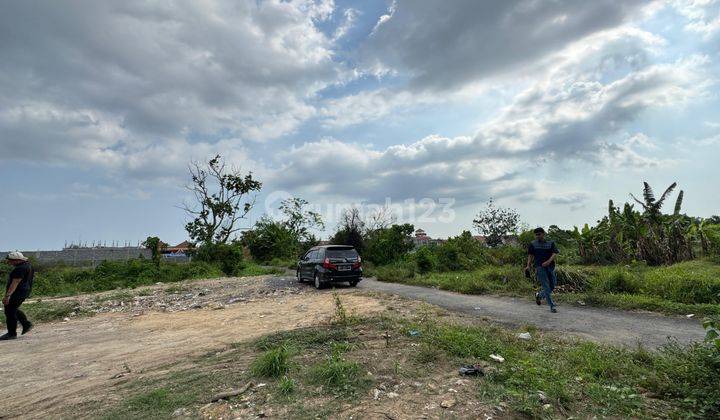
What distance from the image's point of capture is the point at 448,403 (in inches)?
143

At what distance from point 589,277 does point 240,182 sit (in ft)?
114

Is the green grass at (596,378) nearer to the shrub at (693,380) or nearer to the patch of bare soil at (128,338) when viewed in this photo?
the shrub at (693,380)

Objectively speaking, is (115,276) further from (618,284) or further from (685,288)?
(685,288)

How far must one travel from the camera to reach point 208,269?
26.7 metres

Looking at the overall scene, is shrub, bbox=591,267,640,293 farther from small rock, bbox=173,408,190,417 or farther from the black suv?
small rock, bbox=173,408,190,417

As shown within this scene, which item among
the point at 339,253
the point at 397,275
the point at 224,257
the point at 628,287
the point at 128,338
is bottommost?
the point at 128,338

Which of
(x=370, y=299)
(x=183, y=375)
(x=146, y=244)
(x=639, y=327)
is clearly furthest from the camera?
(x=146, y=244)

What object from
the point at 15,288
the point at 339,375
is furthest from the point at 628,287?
the point at 15,288

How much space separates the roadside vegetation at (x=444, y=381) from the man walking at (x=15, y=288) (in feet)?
18.5

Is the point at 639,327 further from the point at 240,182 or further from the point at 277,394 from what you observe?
the point at 240,182

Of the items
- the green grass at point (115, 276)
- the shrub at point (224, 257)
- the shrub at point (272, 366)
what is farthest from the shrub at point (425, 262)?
the shrub at point (272, 366)

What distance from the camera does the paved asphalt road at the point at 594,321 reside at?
20.6 ft

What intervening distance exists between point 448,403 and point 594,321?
5.35m

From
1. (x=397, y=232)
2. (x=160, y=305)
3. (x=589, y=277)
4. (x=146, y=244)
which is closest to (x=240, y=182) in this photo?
(x=146, y=244)
